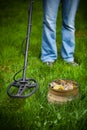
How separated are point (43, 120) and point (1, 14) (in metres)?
6.41

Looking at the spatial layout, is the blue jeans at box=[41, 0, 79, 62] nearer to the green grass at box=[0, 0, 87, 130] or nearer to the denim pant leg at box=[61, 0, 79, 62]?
the denim pant leg at box=[61, 0, 79, 62]

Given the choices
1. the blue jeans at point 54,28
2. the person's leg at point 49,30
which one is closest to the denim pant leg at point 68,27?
the blue jeans at point 54,28

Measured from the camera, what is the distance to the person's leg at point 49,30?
6.16 m

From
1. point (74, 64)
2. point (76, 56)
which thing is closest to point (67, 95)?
point (74, 64)

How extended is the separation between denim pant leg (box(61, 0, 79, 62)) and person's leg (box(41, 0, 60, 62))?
16cm

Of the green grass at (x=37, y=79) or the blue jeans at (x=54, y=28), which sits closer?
the green grass at (x=37, y=79)

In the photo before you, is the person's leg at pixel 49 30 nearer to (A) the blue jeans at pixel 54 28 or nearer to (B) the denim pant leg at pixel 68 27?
(A) the blue jeans at pixel 54 28

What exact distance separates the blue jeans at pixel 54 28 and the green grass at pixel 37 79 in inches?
6.2

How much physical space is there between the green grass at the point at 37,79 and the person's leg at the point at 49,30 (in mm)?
150

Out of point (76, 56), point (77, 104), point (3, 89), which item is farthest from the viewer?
point (76, 56)

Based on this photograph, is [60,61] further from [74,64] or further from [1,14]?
[1,14]

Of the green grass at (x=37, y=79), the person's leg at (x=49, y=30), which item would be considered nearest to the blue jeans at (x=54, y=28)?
the person's leg at (x=49, y=30)

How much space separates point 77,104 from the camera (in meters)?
4.77

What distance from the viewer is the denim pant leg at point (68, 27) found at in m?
6.22
